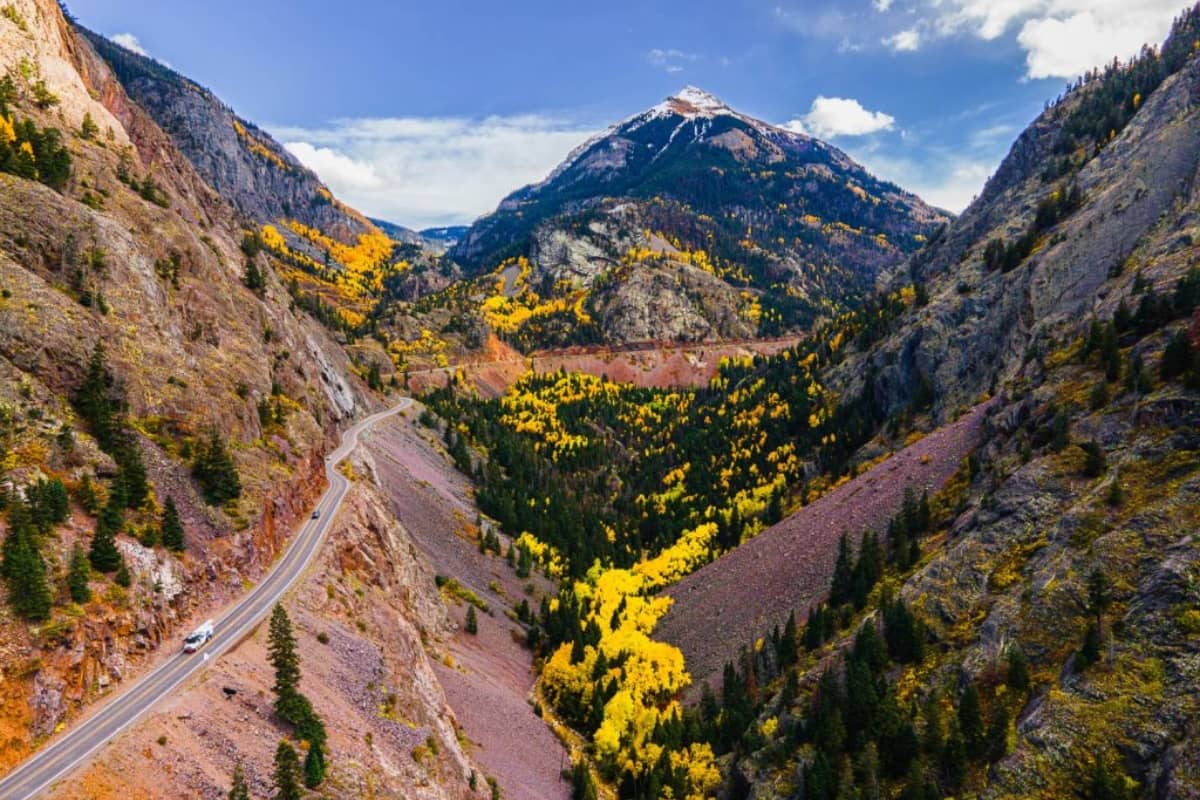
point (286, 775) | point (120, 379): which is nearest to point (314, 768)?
point (286, 775)

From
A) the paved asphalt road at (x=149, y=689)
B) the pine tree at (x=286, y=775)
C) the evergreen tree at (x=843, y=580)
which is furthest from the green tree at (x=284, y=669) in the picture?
the evergreen tree at (x=843, y=580)

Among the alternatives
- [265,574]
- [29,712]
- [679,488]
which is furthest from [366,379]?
[29,712]

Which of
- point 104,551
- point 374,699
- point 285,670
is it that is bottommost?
point 374,699

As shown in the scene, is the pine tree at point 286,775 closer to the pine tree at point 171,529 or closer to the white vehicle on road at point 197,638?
the white vehicle on road at point 197,638

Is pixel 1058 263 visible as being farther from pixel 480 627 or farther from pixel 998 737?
pixel 480 627

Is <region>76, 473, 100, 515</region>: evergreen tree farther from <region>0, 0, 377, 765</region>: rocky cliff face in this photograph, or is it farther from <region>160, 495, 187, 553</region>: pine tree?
<region>160, 495, 187, 553</region>: pine tree

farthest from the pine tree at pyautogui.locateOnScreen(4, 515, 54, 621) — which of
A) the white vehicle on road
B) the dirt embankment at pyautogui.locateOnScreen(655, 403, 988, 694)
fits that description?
the dirt embankment at pyautogui.locateOnScreen(655, 403, 988, 694)

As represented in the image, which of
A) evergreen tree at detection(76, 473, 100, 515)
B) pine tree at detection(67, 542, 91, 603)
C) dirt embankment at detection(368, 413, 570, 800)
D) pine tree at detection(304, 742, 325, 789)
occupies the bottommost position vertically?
dirt embankment at detection(368, 413, 570, 800)
